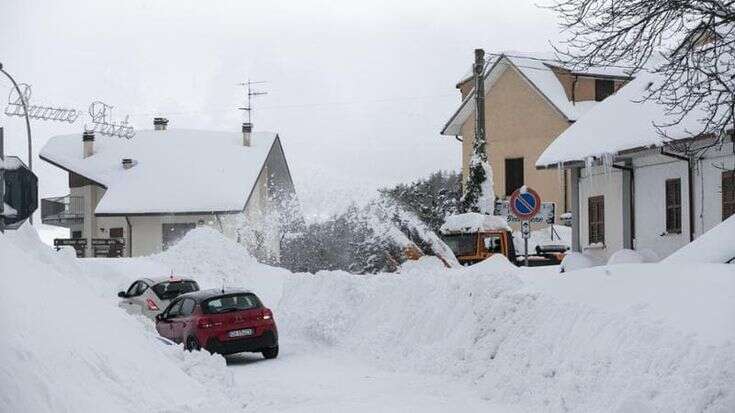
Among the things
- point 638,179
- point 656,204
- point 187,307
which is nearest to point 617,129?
point 638,179

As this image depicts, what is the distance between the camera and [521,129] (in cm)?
4375

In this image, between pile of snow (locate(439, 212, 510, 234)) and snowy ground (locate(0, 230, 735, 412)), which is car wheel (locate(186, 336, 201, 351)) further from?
pile of snow (locate(439, 212, 510, 234))

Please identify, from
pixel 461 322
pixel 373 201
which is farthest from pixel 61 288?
pixel 373 201

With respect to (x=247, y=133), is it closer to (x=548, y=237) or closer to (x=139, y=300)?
(x=548, y=237)

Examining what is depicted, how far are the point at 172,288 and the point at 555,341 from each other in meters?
14.4

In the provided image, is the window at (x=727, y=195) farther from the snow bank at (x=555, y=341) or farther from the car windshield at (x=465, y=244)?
the car windshield at (x=465, y=244)

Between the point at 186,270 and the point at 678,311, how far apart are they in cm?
3107

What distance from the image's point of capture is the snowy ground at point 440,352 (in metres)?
7.81

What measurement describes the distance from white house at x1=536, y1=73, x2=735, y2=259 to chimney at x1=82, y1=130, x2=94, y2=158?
3317cm

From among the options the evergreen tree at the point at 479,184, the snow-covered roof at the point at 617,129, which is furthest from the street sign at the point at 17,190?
the evergreen tree at the point at 479,184

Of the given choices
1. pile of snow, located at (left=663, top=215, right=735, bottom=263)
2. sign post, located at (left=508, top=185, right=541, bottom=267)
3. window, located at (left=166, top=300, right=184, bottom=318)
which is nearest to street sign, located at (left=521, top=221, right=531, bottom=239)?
sign post, located at (left=508, top=185, right=541, bottom=267)

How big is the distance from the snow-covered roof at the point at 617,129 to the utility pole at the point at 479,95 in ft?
7.77

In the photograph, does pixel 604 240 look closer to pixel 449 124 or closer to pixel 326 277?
pixel 326 277

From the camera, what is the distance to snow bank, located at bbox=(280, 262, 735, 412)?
870 centimetres
